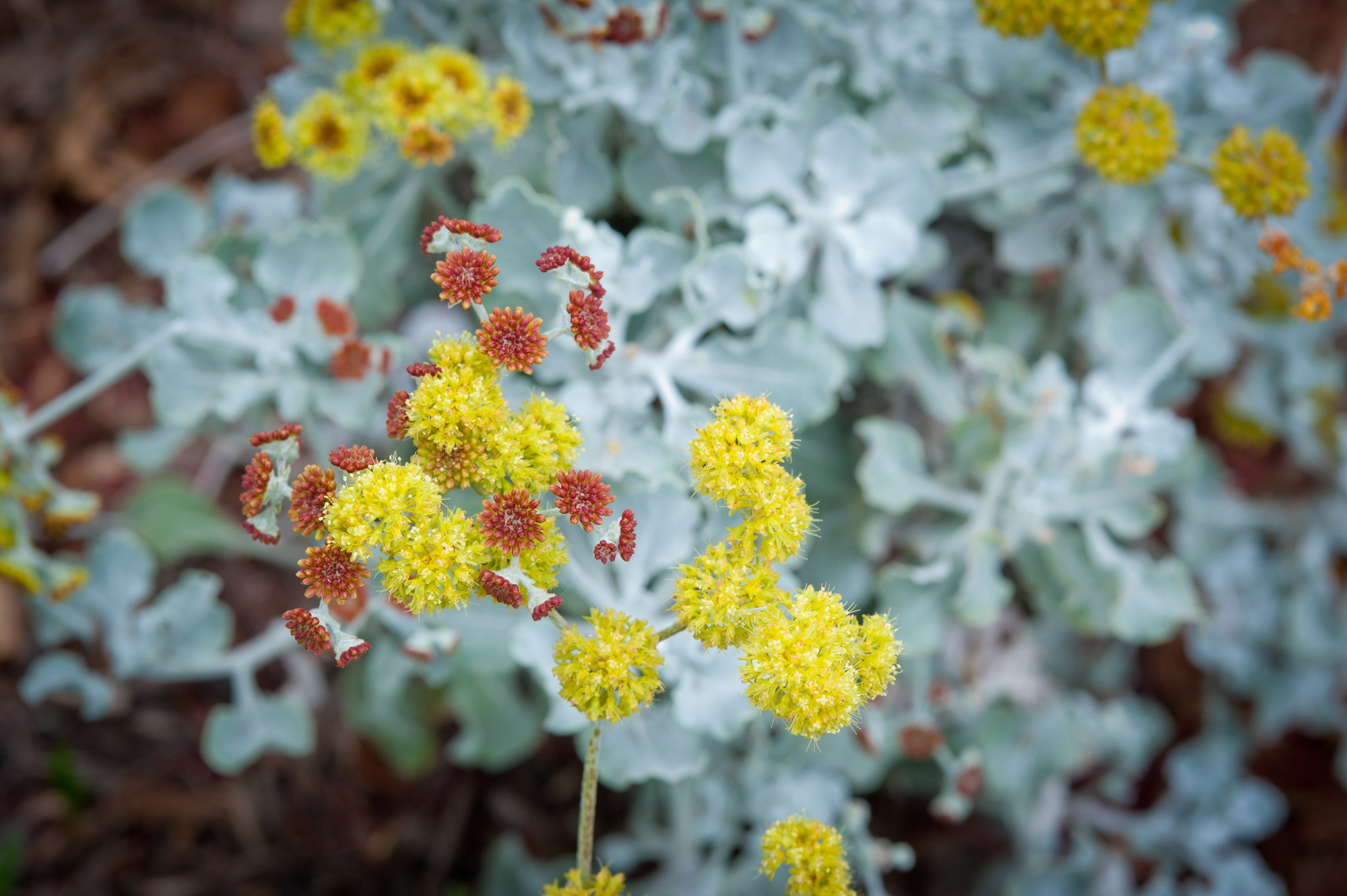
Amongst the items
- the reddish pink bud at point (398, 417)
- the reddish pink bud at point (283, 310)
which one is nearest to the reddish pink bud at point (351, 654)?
the reddish pink bud at point (398, 417)

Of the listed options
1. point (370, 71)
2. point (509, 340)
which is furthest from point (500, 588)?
point (370, 71)

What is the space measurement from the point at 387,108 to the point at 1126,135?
1381 mm

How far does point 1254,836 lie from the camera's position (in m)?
2.70

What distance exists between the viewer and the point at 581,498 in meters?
1.13

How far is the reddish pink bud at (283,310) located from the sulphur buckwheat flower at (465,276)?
834 millimetres

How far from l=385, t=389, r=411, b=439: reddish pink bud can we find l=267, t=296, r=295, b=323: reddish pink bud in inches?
32.1

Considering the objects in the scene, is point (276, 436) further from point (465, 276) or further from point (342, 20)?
point (342, 20)

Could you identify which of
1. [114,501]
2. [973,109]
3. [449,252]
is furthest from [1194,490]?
[114,501]

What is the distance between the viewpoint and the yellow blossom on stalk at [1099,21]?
5.30 ft

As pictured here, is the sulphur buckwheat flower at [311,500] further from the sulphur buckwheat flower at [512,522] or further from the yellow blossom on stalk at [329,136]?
the yellow blossom on stalk at [329,136]

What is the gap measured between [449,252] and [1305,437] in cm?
260

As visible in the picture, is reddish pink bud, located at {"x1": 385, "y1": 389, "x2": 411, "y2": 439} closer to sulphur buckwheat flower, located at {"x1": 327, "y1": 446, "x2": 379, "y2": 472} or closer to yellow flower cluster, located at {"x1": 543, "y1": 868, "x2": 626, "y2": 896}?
sulphur buckwheat flower, located at {"x1": 327, "y1": 446, "x2": 379, "y2": 472}

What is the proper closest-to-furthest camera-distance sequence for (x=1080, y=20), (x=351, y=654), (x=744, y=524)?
1. (x=351, y=654)
2. (x=744, y=524)
3. (x=1080, y=20)

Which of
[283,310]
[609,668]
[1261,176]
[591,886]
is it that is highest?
[1261,176]
